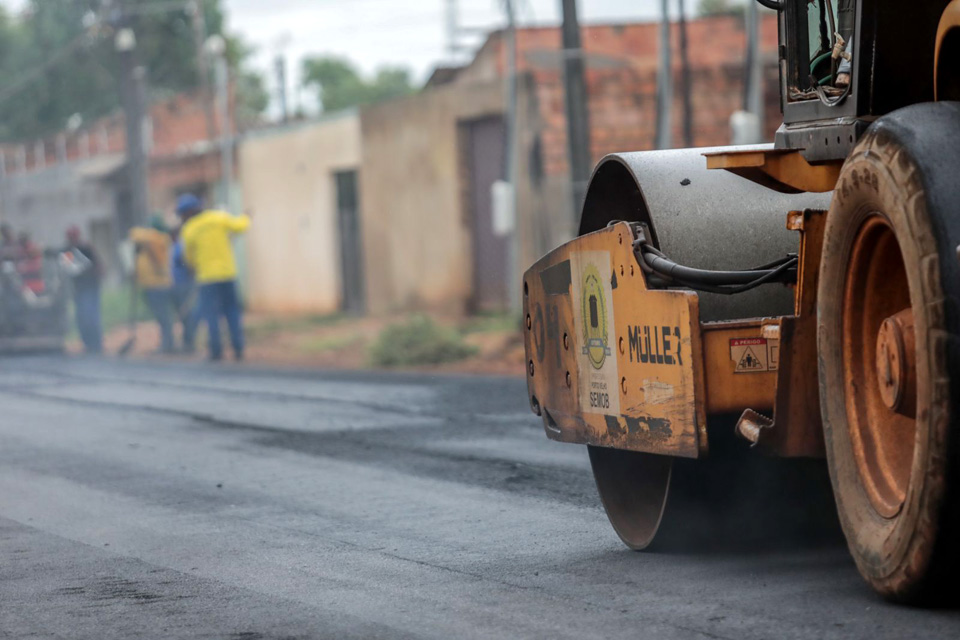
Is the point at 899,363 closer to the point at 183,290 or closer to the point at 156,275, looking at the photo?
the point at 183,290

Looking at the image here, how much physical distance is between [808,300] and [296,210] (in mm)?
26377

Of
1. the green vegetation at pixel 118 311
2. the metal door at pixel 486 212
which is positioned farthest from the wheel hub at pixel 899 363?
the green vegetation at pixel 118 311

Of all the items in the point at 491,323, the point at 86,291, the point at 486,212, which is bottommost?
the point at 491,323

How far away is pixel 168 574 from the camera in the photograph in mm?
5621

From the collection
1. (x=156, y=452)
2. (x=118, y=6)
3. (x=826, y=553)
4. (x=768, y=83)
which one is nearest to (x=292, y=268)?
(x=118, y=6)

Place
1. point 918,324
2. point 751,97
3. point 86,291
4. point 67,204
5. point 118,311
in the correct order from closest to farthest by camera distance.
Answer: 1. point 918,324
2. point 751,97
3. point 86,291
4. point 118,311
5. point 67,204

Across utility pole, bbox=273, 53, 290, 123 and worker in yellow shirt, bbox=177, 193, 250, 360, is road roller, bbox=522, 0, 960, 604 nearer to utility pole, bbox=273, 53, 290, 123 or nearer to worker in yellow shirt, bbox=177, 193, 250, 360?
Result: worker in yellow shirt, bbox=177, 193, 250, 360

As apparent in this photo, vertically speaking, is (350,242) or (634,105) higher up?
(634,105)

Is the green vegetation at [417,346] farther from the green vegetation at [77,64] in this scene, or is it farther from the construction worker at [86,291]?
the green vegetation at [77,64]

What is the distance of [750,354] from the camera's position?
4.88 metres

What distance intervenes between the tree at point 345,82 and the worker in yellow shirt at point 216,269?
6066 cm

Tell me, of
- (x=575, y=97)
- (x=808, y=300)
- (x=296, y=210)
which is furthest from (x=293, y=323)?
(x=808, y=300)

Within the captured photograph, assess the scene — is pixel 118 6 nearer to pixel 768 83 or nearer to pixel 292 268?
pixel 292 268

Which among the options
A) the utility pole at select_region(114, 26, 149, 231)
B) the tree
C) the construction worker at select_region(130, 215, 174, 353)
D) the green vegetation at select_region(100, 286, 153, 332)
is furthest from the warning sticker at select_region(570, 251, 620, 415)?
the tree
